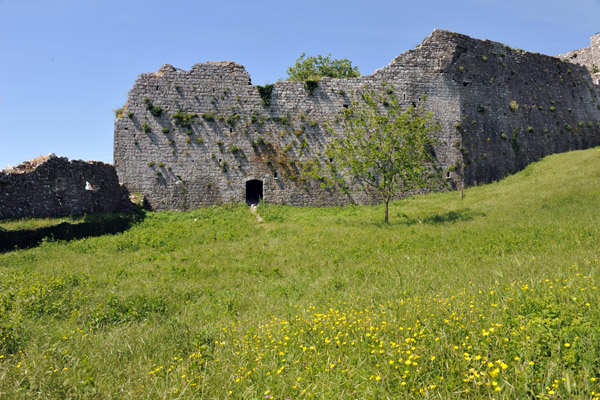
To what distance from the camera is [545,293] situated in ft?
16.5

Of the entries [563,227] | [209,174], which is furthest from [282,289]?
[209,174]

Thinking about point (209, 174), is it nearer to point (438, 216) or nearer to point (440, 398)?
point (438, 216)

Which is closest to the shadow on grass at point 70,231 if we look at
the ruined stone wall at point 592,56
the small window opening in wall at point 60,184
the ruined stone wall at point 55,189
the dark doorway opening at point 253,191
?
the ruined stone wall at point 55,189

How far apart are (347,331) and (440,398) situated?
157 cm

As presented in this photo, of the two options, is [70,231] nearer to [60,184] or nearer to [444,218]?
[60,184]

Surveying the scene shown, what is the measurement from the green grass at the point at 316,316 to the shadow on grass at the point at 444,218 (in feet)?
6.37

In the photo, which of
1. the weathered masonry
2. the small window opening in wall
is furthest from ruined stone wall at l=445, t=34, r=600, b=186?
the small window opening in wall

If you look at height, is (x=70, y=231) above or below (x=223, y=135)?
below

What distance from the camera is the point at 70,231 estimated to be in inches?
550

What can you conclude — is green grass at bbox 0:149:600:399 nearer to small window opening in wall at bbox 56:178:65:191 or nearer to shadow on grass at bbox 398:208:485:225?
shadow on grass at bbox 398:208:485:225

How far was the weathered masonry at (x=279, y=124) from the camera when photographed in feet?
67.2

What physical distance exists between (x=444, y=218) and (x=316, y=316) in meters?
11.6

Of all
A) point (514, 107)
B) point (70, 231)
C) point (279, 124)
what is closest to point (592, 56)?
point (514, 107)

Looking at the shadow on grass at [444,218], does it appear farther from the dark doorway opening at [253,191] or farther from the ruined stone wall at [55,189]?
the ruined stone wall at [55,189]
